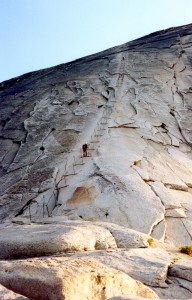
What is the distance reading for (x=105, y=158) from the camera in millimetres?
11055

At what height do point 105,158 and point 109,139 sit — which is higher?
point 109,139

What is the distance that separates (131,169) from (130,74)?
27.7 ft

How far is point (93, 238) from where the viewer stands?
21.7 ft

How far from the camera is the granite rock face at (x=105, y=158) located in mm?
6660

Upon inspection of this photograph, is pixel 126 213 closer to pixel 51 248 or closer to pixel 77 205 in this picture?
pixel 77 205

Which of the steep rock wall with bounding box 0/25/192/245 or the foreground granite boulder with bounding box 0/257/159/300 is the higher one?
the steep rock wall with bounding box 0/25/192/245

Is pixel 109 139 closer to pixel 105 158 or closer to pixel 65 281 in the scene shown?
pixel 105 158

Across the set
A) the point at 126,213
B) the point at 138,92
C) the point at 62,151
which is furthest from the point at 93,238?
the point at 138,92

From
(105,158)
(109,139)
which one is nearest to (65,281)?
(105,158)

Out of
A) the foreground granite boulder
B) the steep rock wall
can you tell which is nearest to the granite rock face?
the steep rock wall

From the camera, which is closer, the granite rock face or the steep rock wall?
the granite rock face

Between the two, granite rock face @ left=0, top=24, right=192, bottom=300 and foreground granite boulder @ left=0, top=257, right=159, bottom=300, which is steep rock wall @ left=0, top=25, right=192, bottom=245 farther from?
foreground granite boulder @ left=0, top=257, right=159, bottom=300

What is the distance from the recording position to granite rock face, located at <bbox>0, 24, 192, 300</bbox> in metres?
6.66

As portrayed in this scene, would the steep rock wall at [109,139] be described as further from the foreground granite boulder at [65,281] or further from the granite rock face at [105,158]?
the foreground granite boulder at [65,281]
